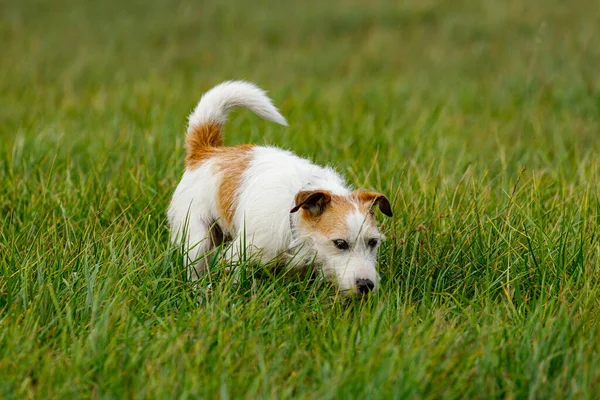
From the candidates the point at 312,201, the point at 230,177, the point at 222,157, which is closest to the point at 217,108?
the point at 222,157

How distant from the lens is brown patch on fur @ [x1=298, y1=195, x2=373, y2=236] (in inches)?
158

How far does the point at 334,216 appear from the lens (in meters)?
4.05

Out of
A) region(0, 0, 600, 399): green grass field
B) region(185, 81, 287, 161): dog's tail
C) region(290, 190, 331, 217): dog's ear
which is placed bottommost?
region(0, 0, 600, 399): green grass field

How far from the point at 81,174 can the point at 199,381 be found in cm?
276

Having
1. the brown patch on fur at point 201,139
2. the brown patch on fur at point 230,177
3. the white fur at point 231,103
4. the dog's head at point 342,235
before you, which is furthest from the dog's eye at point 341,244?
the brown patch on fur at point 201,139

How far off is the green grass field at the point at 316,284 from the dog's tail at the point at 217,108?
1.61ft

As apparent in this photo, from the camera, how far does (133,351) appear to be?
331 centimetres

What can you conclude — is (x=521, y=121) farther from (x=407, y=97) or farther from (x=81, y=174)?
(x=81, y=174)

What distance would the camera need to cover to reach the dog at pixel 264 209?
3977 mm

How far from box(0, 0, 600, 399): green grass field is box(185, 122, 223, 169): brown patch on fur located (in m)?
0.40

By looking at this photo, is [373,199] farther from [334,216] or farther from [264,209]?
[264,209]

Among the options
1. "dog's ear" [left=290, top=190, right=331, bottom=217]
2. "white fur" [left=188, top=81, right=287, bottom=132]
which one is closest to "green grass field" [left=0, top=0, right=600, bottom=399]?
"dog's ear" [left=290, top=190, right=331, bottom=217]

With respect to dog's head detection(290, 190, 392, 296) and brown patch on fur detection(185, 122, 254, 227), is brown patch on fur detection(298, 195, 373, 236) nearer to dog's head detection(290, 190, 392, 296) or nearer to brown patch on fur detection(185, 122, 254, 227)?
dog's head detection(290, 190, 392, 296)

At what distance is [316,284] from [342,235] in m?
0.31
